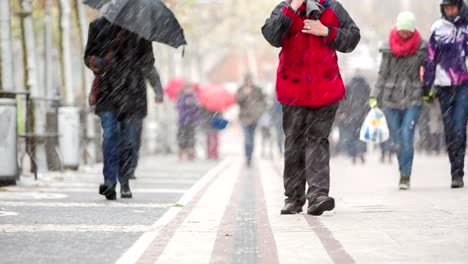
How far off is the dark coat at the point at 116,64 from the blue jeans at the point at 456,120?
330 centimetres

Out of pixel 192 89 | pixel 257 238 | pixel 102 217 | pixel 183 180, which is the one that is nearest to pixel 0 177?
pixel 183 180

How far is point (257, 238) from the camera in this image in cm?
806

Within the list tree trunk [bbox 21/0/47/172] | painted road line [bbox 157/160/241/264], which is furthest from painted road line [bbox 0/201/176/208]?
tree trunk [bbox 21/0/47/172]

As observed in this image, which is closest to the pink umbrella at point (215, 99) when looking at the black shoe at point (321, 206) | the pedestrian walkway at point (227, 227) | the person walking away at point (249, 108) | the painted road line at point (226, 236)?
the person walking away at point (249, 108)

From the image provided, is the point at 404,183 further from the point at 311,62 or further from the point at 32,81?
the point at 32,81

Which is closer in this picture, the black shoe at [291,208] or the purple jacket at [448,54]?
the black shoe at [291,208]

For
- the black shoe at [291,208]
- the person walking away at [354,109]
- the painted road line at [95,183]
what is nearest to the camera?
the black shoe at [291,208]

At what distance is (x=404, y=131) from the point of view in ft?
42.4

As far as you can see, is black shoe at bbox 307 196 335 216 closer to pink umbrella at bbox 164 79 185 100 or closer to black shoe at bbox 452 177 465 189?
black shoe at bbox 452 177 465 189

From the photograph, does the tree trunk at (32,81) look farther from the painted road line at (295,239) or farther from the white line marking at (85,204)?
the painted road line at (295,239)

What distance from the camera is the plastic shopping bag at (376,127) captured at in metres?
13.3

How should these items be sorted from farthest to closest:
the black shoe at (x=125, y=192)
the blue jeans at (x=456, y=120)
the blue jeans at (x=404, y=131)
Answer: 1. the blue jeans at (x=404, y=131)
2. the blue jeans at (x=456, y=120)
3. the black shoe at (x=125, y=192)

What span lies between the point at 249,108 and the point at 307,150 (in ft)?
47.2

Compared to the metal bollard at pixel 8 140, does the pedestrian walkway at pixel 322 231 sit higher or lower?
lower
